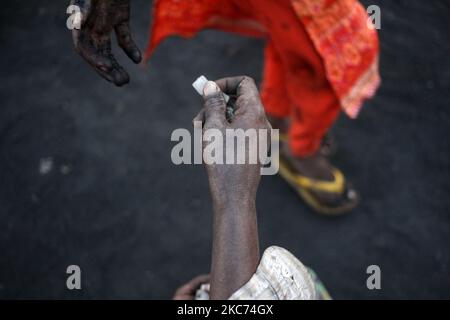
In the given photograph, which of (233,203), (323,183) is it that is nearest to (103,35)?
(233,203)

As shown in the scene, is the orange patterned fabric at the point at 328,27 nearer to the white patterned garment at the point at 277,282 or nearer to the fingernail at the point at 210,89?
the fingernail at the point at 210,89

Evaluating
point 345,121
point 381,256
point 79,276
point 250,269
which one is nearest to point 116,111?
point 79,276

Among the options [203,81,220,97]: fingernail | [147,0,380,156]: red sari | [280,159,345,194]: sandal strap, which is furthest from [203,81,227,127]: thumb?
[280,159,345,194]: sandal strap

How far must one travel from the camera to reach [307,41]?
5.43 ft

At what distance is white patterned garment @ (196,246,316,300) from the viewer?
1.05 meters

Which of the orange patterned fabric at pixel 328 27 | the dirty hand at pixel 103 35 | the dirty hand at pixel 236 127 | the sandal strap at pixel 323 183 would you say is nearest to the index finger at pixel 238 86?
the dirty hand at pixel 236 127

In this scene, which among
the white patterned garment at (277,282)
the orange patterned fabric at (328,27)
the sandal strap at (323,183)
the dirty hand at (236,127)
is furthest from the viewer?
the sandal strap at (323,183)

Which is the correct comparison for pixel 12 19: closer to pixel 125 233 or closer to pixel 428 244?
pixel 125 233

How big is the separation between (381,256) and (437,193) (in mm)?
400

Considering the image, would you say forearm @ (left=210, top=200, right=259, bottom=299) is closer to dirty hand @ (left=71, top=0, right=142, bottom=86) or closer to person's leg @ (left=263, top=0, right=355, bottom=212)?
dirty hand @ (left=71, top=0, right=142, bottom=86)

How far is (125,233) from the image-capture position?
Result: 228cm

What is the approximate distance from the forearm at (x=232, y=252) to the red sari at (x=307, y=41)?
2.33 ft

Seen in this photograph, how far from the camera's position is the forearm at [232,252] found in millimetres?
1123

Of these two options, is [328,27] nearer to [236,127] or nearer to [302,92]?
[302,92]
